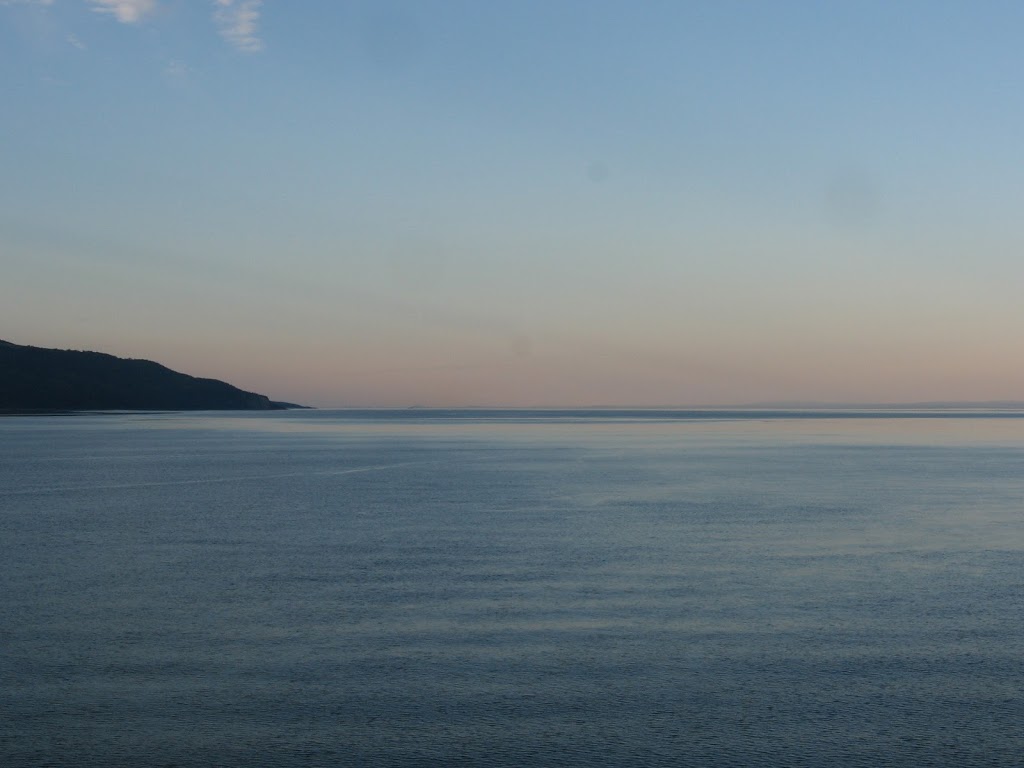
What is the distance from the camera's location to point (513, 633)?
950 cm

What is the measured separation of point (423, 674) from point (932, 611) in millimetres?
5454

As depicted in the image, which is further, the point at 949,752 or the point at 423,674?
the point at 423,674

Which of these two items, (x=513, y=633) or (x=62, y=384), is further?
(x=62, y=384)

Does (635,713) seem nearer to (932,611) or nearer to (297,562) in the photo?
(932,611)

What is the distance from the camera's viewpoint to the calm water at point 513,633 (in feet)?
21.7

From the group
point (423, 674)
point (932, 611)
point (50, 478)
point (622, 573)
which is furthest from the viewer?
point (50, 478)

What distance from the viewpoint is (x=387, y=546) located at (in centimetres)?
1532

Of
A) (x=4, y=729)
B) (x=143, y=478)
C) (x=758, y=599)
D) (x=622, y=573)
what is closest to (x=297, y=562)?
(x=622, y=573)

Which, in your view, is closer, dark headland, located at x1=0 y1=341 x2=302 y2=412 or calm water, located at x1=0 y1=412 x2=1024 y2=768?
calm water, located at x1=0 y1=412 x2=1024 y2=768

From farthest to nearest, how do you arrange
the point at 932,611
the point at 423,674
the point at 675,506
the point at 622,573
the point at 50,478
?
the point at 50,478 → the point at 675,506 → the point at 622,573 → the point at 932,611 → the point at 423,674

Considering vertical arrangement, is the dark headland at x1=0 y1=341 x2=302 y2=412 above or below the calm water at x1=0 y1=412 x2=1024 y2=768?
above

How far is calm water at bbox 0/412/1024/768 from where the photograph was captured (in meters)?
6.60

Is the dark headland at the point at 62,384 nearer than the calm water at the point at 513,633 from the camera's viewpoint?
No

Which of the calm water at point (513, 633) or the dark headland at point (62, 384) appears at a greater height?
the dark headland at point (62, 384)
